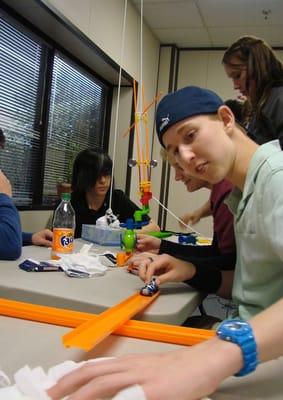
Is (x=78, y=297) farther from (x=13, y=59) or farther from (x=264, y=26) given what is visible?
(x=264, y=26)

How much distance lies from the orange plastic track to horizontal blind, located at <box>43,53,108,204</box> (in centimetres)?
233

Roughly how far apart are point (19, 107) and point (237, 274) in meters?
2.22

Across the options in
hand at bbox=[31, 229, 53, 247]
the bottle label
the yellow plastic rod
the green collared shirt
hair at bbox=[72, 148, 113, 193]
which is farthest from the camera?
hair at bbox=[72, 148, 113, 193]

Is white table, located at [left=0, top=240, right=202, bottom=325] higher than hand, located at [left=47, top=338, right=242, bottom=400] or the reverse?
the reverse

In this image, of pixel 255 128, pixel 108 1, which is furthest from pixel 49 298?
pixel 108 1

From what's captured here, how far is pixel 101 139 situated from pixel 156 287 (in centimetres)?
312

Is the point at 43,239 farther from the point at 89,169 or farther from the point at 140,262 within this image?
the point at 89,169

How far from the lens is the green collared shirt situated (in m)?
0.69

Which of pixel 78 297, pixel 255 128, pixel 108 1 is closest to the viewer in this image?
pixel 78 297

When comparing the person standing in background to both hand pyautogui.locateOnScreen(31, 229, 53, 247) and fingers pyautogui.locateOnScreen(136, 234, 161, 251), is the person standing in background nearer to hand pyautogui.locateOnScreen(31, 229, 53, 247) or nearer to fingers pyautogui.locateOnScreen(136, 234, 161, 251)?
fingers pyautogui.locateOnScreen(136, 234, 161, 251)

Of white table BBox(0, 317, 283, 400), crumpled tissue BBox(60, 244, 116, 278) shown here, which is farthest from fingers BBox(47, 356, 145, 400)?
crumpled tissue BBox(60, 244, 116, 278)

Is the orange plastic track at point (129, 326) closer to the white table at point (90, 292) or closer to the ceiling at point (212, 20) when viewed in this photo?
the white table at point (90, 292)

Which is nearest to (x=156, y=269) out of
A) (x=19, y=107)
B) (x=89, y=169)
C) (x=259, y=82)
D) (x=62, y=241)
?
(x=62, y=241)

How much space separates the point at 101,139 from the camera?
395 cm
